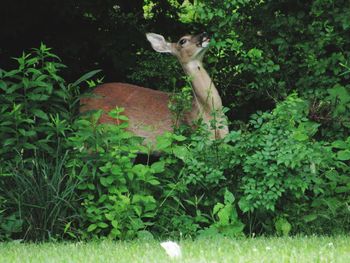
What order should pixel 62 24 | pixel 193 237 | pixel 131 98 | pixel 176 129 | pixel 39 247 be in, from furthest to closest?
pixel 62 24 → pixel 131 98 → pixel 176 129 → pixel 193 237 → pixel 39 247

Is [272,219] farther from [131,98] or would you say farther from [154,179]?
[131,98]

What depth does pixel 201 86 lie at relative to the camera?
30.1 feet

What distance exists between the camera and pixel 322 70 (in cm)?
835

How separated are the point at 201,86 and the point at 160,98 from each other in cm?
60

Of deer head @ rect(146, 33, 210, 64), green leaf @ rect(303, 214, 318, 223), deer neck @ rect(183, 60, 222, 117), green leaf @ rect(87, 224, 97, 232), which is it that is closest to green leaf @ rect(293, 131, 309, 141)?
green leaf @ rect(303, 214, 318, 223)

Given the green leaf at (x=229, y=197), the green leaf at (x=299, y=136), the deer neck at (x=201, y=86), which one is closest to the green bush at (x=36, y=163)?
the green leaf at (x=229, y=197)

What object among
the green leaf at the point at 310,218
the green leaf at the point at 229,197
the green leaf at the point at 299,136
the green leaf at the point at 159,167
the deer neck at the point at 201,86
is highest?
the deer neck at the point at 201,86

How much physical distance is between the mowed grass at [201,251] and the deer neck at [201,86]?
305 centimetres

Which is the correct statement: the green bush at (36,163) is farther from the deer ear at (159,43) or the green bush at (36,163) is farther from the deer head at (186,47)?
the deer ear at (159,43)

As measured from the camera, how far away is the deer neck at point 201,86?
9016 millimetres

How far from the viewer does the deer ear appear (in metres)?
9.45

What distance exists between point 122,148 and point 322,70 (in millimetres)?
2610

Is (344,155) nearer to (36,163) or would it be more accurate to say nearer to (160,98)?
(36,163)

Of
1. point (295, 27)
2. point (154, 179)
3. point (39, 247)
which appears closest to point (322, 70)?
point (295, 27)
